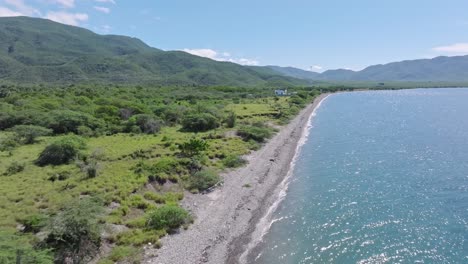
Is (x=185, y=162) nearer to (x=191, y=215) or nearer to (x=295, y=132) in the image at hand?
(x=191, y=215)

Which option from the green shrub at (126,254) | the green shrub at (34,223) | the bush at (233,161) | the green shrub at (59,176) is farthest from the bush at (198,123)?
the green shrub at (126,254)

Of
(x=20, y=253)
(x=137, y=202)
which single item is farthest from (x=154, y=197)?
(x=20, y=253)

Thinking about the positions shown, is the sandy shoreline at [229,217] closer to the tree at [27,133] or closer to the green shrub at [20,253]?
the green shrub at [20,253]

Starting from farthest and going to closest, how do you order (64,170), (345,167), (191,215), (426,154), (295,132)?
(295,132) < (426,154) < (345,167) < (64,170) < (191,215)

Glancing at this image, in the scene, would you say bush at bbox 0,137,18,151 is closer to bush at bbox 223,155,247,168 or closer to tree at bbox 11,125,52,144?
tree at bbox 11,125,52,144

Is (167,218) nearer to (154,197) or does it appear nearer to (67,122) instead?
(154,197)

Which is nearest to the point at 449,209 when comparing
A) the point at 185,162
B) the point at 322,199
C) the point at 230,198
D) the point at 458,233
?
the point at 458,233

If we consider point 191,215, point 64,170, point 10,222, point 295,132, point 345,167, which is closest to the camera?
point 10,222

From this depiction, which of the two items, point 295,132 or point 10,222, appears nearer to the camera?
point 10,222

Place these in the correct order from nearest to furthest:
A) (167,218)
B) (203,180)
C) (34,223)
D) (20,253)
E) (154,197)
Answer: (20,253) → (34,223) → (167,218) → (154,197) → (203,180)
